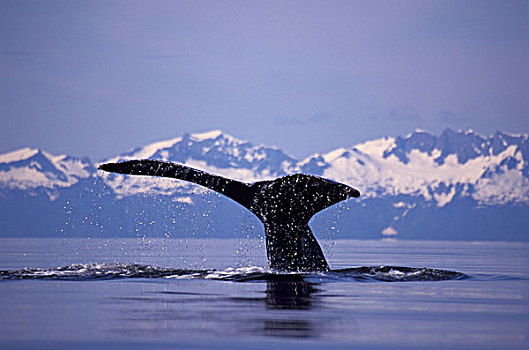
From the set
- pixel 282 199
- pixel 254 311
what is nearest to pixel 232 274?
pixel 282 199

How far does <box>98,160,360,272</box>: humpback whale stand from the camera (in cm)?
1190

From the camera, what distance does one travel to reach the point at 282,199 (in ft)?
41.0

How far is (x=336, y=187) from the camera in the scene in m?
11.6

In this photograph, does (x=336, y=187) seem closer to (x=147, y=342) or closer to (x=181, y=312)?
(x=181, y=312)

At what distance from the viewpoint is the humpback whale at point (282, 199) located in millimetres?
11898

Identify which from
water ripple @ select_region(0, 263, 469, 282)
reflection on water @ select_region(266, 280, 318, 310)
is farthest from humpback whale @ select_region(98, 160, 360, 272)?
reflection on water @ select_region(266, 280, 318, 310)

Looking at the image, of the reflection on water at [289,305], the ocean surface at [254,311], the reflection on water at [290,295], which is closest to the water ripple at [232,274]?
the ocean surface at [254,311]

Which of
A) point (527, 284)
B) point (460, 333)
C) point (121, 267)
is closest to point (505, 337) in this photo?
point (460, 333)

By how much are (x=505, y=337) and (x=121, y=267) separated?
28.8 ft

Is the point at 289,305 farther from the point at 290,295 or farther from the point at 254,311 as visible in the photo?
the point at 290,295

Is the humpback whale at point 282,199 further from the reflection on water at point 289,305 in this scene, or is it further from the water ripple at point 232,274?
the reflection on water at point 289,305

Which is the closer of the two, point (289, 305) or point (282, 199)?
point (289, 305)

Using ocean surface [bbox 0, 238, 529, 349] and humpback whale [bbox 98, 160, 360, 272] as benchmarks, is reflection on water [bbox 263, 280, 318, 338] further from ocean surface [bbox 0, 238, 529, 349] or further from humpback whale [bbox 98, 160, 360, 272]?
humpback whale [bbox 98, 160, 360, 272]

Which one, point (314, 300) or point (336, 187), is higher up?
point (336, 187)
